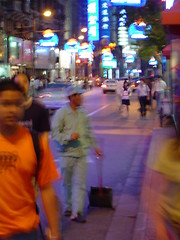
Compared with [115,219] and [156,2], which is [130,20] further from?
[115,219]

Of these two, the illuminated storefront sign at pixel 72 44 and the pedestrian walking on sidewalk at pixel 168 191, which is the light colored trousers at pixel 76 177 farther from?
the illuminated storefront sign at pixel 72 44

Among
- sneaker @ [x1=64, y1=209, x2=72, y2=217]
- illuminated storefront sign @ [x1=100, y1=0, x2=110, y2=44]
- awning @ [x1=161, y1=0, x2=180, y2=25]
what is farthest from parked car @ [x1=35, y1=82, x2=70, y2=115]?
illuminated storefront sign @ [x1=100, y1=0, x2=110, y2=44]

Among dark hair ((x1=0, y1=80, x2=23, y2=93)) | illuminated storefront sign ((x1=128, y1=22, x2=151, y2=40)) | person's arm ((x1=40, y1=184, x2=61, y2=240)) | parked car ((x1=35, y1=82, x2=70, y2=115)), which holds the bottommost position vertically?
parked car ((x1=35, y1=82, x2=70, y2=115))

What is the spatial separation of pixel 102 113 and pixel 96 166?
1468cm

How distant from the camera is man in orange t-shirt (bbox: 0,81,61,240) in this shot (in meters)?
2.85

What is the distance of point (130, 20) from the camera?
23453 mm

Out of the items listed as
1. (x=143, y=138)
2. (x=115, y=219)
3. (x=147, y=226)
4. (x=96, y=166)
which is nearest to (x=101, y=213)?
(x=115, y=219)

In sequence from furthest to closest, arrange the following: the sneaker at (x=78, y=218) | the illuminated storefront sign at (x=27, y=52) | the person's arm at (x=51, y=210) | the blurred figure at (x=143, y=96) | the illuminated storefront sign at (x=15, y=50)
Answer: the illuminated storefront sign at (x=27, y=52), the illuminated storefront sign at (x=15, y=50), the blurred figure at (x=143, y=96), the sneaker at (x=78, y=218), the person's arm at (x=51, y=210)

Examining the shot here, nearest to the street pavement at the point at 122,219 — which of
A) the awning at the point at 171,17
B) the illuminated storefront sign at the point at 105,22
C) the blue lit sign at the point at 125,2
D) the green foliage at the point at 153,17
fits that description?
the awning at the point at 171,17

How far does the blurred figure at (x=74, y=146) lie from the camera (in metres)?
6.34

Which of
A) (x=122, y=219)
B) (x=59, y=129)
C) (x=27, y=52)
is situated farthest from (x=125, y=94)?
(x=27, y=52)

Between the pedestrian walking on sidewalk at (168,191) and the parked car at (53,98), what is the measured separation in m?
20.1

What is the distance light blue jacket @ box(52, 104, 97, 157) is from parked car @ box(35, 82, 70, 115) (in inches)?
652

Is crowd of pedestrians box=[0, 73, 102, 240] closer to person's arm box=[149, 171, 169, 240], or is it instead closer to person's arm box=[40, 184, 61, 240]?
person's arm box=[40, 184, 61, 240]
